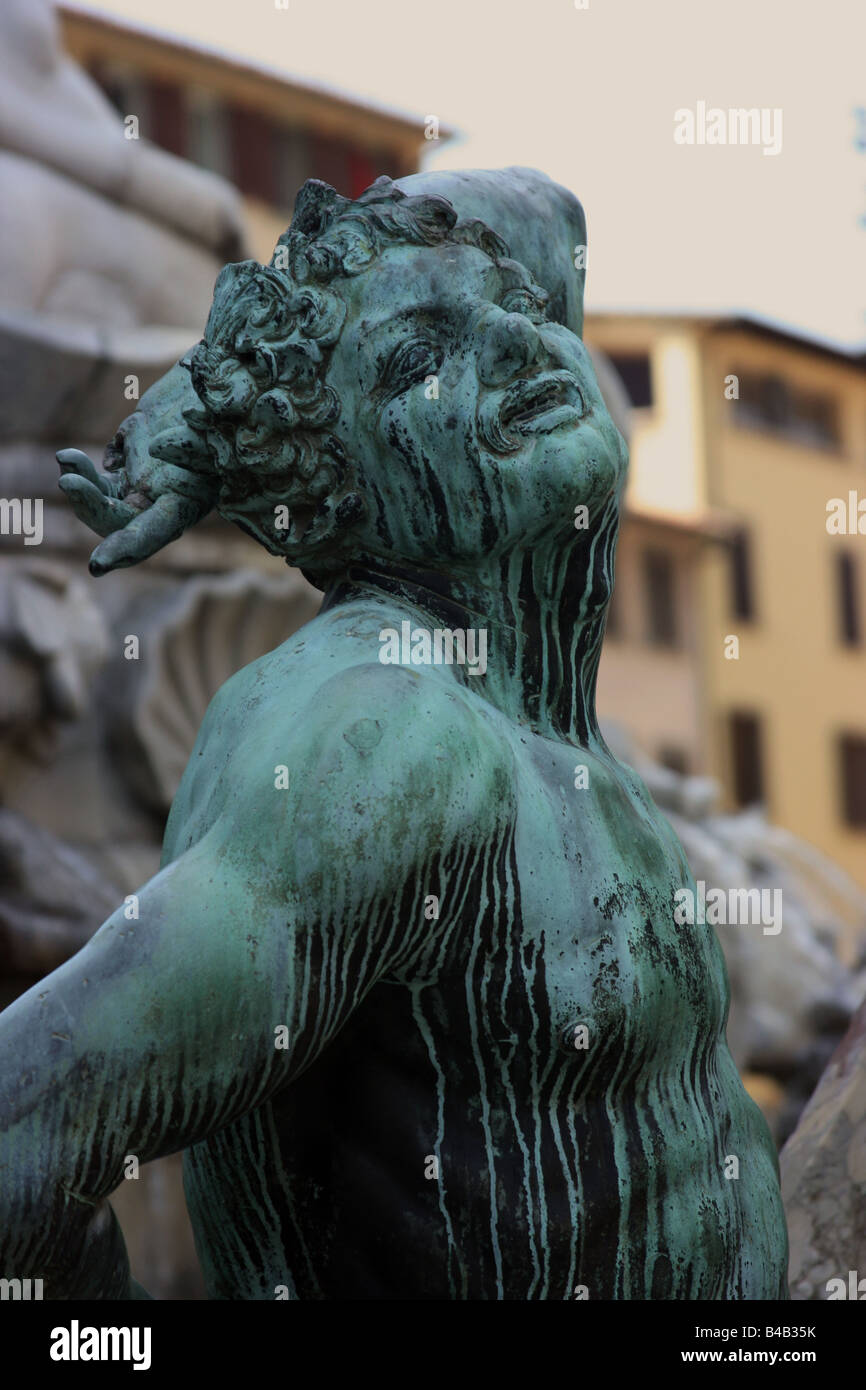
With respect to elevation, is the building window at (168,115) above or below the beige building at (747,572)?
above

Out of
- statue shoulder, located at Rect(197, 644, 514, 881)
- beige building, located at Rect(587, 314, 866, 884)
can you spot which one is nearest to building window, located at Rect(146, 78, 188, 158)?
beige building, located at Rect(587, 314, 866, 884)

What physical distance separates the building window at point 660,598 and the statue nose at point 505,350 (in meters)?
28.6

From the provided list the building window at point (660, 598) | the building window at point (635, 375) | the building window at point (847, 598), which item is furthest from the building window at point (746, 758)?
the building window at point (635, 375)

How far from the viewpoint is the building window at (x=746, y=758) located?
3278cm

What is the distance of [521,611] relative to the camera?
1.81 m

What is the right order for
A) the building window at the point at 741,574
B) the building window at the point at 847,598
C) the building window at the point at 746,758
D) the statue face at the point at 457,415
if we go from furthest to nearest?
the building window at the point at 847,598 < the building window at the point at 741,574 < the building window at the point at 746,758 < the statue face at the point at 457,415

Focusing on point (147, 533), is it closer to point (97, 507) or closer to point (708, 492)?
point (97, 507)

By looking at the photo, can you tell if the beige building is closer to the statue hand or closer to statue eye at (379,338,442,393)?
the statue hand

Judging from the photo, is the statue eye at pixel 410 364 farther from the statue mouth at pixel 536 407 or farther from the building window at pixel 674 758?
the building window at pixel 674 758

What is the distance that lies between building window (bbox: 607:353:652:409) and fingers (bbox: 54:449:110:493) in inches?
1188

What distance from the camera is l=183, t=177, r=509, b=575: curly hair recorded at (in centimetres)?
175

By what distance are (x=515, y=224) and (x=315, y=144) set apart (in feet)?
93.3

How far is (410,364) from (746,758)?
31689 mm
